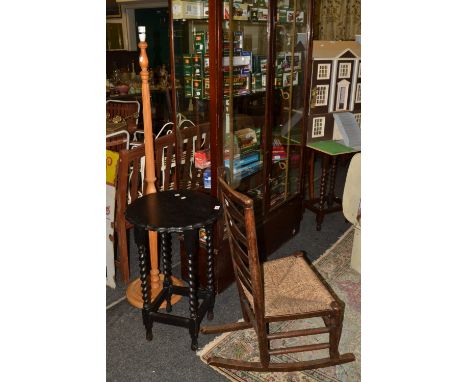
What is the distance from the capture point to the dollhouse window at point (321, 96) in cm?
308

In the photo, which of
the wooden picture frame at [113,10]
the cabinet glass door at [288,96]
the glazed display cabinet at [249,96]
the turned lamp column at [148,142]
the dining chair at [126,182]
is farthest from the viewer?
the wooden picture frame at [113,10]

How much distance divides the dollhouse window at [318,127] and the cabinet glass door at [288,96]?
0.17 metres

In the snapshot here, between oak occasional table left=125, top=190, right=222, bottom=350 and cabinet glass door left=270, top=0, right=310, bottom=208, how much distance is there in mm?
936

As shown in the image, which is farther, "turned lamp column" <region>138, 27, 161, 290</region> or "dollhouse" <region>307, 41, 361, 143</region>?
"dollhouse" <region>307, 41, 361, 143</region>

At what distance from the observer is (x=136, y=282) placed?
2.36m

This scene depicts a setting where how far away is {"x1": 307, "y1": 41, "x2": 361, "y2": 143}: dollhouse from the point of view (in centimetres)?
307

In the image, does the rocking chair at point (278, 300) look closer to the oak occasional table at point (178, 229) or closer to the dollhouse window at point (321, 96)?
the oak occasional table at point (178, 229)

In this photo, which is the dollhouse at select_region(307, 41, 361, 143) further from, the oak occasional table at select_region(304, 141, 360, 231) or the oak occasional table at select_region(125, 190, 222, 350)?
the oak occasional table at select_region(125, 190, 222, 350)

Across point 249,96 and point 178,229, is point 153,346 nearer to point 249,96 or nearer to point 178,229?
point 178,229

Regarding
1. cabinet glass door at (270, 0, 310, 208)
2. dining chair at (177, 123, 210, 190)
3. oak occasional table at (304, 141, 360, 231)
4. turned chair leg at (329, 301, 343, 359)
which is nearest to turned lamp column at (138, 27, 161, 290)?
dining chair at (177, 123, 210, 190)

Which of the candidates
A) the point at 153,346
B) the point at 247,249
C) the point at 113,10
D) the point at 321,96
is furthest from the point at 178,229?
the point at 113,10

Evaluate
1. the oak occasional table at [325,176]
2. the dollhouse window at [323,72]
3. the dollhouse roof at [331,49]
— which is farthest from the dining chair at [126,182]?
the dollhouse roof at [331,49]
